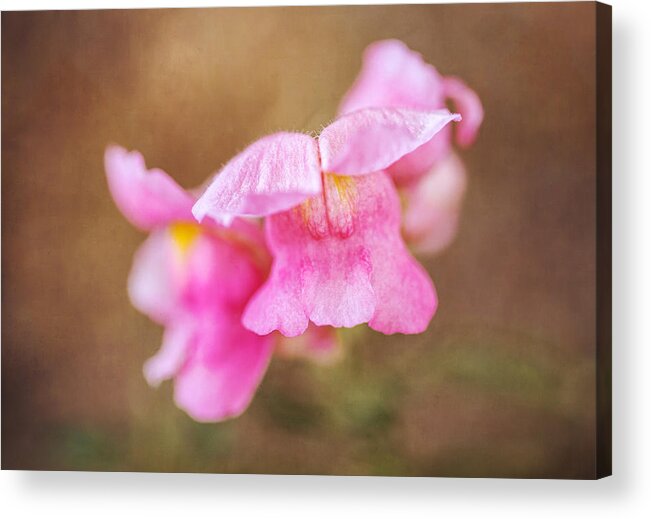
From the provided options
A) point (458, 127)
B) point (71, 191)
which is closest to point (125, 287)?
point (71, 191)

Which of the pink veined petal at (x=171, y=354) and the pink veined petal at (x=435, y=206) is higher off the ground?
the pink veined petal at (x=435, y=206)

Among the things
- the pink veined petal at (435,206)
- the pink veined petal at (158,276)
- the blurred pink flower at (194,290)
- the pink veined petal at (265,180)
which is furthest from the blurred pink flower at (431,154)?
the pink veined petal at (158,276)

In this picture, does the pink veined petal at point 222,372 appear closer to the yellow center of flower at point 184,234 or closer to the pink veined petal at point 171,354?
the pink veined petal at point 171,354

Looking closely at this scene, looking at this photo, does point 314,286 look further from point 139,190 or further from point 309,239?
point 139,190

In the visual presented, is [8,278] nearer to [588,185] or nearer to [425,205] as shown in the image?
[425,205]

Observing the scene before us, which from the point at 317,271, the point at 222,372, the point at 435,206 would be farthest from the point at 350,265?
the point at 222,372

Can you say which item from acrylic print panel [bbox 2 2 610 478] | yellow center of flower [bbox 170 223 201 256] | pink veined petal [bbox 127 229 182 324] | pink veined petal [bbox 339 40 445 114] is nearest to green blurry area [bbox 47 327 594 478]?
acrylic print panel [bbox 2 2 610 478]

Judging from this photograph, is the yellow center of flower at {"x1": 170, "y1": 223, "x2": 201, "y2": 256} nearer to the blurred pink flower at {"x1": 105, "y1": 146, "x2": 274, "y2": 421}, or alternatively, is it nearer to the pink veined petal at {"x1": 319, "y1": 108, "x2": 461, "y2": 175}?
the blurred pink flower at {"x1": 105, "y1": 146, "x2": 274, "y2": 421}
